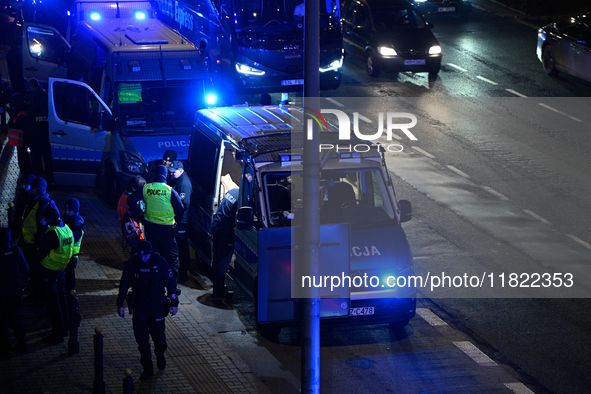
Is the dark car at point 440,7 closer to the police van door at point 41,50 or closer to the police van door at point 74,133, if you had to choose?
the police van door at point 41,50

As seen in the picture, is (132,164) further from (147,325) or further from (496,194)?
A: (496,194)

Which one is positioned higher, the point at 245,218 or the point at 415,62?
the point at 245,218

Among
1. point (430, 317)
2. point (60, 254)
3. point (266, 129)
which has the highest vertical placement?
point (266, 129)

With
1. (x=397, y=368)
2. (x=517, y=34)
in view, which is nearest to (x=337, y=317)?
(x=397, y=368)

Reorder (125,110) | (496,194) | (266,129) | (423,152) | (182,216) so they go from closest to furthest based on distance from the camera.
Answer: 1. (266,129)
2. (182,216)
3. (125,110)
4. (496,194)
5. (423,152)

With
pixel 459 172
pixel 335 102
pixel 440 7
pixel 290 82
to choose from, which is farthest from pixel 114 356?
pixel 440 7

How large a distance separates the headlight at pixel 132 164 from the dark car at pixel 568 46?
42.1 ft

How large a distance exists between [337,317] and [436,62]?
568 inches

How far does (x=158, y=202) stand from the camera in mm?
11273

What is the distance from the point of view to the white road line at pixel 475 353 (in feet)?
32.4

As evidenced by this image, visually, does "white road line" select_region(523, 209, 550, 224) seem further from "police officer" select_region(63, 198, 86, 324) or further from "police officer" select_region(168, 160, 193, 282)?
"police officer" select_region(63, 198, 86, 324)

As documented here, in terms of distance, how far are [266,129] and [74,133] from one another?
512cm

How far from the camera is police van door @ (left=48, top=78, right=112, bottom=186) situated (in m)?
15.1

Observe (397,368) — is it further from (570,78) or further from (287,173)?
(570,78)
